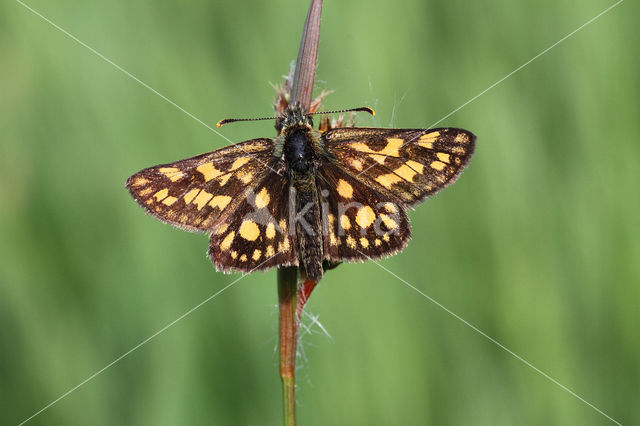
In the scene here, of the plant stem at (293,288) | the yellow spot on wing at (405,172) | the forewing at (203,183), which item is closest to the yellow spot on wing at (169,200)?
the forewing at (203,183)

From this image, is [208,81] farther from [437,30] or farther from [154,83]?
[437,30]

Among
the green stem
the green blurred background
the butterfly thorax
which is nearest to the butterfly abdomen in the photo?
the butterfly thorax

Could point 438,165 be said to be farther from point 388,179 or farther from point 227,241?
point 227,241

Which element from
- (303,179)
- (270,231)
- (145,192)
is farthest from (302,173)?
(145,192)

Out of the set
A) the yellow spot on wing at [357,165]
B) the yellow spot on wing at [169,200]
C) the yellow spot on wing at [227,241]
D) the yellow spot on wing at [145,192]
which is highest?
the yellow spot on wing at [357,165]

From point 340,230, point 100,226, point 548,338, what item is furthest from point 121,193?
point 548,338

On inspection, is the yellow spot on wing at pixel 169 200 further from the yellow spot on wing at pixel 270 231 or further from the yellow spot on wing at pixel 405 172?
the yellow spot on wing at pixel 405 172

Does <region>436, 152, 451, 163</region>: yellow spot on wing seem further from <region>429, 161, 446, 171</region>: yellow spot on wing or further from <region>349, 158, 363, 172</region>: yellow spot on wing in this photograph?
<region>349, 158, 363, 172</region>: yellow spot on wing
